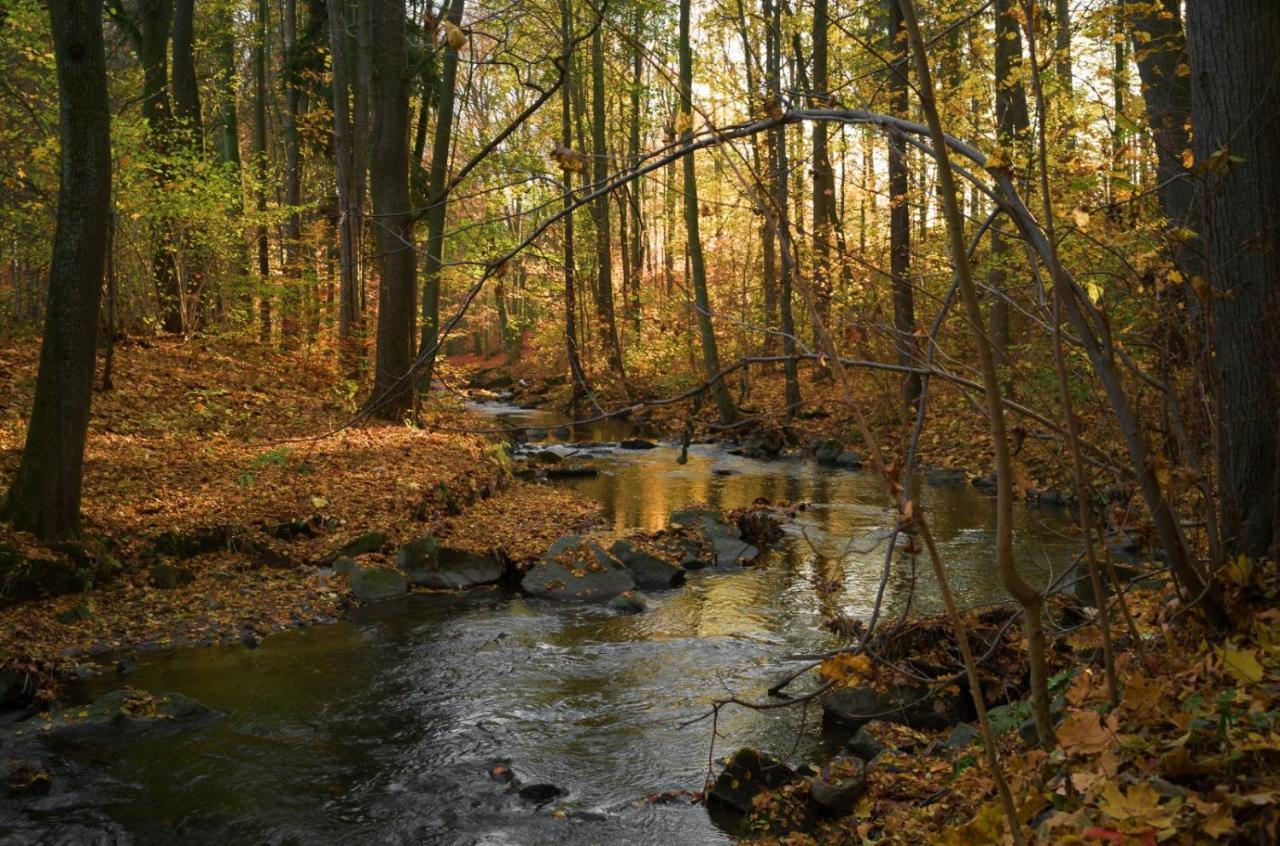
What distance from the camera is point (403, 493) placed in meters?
11.4

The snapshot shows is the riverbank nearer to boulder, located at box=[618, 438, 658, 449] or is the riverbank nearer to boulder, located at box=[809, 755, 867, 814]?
boulder, located at box=[618, 438, 658, 449]

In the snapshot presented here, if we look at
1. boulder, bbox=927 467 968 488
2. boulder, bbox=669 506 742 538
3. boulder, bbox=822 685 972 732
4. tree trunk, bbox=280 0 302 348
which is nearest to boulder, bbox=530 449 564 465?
boulder, bbox=669 506 742 538

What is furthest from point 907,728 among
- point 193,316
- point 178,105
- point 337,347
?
point 178,105

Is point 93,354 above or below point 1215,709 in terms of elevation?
above

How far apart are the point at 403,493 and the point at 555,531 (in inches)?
75.6

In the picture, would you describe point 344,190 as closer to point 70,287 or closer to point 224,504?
point 224,504

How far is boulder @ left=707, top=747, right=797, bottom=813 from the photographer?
5059mm

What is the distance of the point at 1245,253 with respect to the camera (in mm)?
3963

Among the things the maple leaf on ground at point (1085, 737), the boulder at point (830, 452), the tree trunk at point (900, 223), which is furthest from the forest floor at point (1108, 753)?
the boulder at point (830, 452)

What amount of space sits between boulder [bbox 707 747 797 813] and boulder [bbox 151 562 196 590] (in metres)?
5.77

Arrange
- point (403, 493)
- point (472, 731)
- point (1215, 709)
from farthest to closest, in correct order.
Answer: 1. point (403, 493)
2. point (472, 731)
3. point (1215, 709)

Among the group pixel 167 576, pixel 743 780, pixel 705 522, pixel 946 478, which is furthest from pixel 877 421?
pixel 743 780

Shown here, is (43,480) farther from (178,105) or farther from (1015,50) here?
(1015,50)

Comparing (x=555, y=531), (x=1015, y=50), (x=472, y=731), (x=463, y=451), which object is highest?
(x=1015, y=50)
